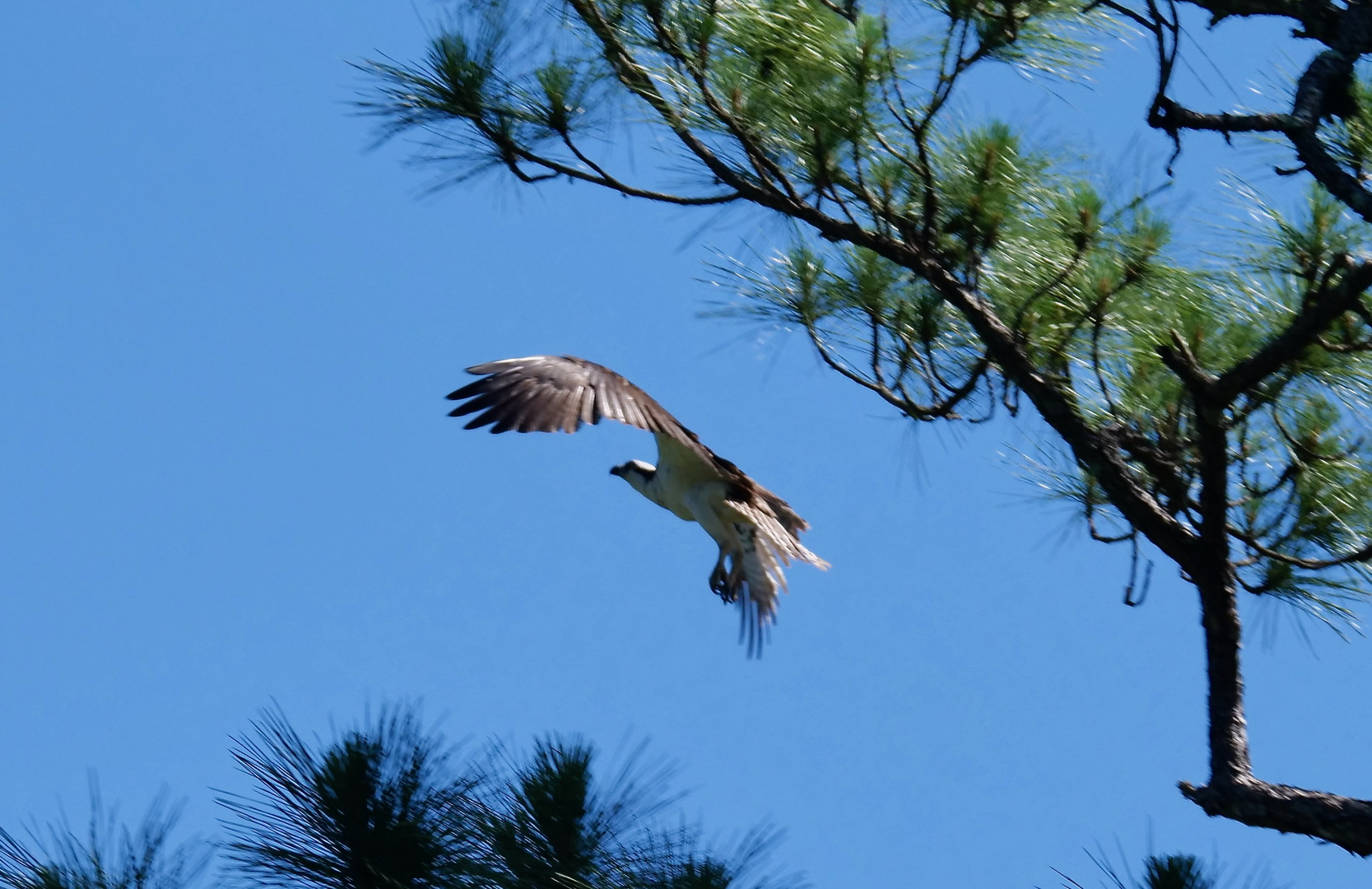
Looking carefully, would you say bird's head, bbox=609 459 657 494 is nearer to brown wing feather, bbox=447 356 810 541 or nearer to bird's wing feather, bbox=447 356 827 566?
bird's wing feather, bbox=447 356 827 566

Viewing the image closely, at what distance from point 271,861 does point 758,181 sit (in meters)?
1.34

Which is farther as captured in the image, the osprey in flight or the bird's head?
the bird's head

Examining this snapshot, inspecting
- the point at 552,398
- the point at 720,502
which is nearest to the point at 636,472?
the point at 720,502

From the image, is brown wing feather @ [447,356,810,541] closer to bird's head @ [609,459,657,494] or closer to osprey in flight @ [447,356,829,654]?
osprey in flight @ [447,356,829,654]

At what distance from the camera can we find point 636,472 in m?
3.58

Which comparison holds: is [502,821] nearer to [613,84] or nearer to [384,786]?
[384,786]

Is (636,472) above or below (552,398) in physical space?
above

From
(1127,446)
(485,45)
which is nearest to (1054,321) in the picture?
(1127,446)

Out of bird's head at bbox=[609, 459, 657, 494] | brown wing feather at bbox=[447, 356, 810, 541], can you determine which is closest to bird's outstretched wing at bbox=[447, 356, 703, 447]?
brown wing feather at bbox=[447, 356, 810, 541]

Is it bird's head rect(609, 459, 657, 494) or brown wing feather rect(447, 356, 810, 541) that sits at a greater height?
bird's head rect(609, 459, 657, 494)

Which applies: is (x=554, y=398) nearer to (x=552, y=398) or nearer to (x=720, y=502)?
(x=552, y=398)

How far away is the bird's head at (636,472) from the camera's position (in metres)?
3.56

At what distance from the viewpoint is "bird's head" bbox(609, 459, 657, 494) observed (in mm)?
3559

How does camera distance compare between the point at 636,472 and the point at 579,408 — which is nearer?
the point at 579,408
